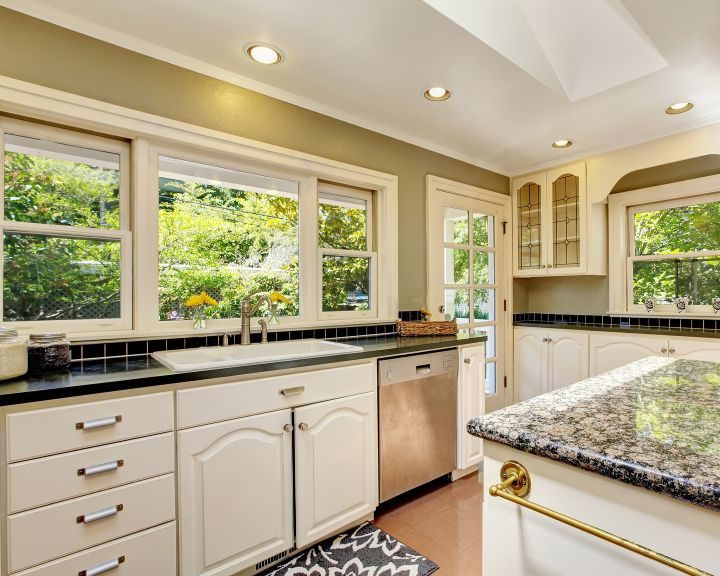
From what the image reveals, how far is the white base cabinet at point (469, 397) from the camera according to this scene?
241 cm

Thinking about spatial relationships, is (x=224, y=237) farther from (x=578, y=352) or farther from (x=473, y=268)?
(x=578, y=352)

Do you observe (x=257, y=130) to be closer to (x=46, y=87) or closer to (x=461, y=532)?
(x=46, y=87)

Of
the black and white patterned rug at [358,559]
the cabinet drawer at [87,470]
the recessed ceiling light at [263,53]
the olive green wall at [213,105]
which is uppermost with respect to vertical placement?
the recessed ceiling light at [263,53]

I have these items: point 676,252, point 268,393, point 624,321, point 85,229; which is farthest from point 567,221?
point 85,229

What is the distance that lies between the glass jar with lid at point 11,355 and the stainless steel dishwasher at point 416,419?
1.42 metres

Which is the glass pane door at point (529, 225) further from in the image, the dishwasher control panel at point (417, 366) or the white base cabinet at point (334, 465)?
the white base cabinet at point (334, 465)

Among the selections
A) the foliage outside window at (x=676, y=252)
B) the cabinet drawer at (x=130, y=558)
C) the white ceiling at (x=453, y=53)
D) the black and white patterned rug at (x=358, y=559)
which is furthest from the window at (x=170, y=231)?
the foliage outside window at (x=676, y=252)

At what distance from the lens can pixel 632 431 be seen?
72cm

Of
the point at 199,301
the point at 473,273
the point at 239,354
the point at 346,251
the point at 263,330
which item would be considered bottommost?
the point at 239,354

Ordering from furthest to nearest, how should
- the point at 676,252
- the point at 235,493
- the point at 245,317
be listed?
the point at 676,252 → the point at 245,317 → the point at 235,493

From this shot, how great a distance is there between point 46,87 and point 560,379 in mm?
3785

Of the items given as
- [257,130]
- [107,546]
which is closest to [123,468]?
[107,546]

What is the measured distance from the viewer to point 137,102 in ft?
5.85

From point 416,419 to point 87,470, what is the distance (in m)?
A: 1.50
